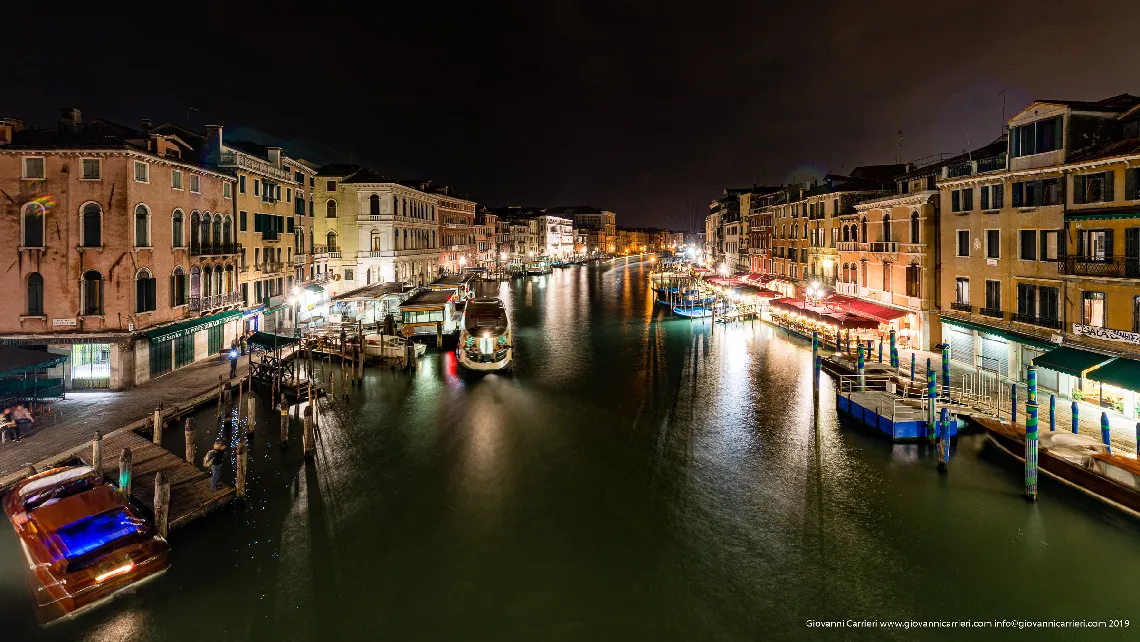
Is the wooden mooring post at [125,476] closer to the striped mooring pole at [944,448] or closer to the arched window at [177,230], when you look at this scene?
the arched window at [177,230]

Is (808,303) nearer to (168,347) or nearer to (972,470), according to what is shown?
(972,470)

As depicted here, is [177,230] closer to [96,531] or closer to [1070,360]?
[96,531]

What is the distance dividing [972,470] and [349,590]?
62.3ft

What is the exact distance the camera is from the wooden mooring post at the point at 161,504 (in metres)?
14.5

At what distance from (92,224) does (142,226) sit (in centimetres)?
171

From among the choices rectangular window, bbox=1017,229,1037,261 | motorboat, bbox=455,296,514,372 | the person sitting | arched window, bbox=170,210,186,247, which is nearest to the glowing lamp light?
the person sitting

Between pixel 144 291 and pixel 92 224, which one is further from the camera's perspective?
pixel 144 291

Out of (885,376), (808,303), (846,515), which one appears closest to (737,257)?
(808,303)

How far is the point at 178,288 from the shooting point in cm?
2814

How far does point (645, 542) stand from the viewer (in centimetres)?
1533

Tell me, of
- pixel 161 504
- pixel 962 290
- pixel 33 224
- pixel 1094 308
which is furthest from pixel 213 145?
pixel 1094 308

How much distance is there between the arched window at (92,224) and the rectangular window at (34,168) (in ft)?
6.54

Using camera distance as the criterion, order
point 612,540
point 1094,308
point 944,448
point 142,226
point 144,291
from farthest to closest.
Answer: point 144,291, point 142,226, point 1094,308, point 944,448, point 612,540

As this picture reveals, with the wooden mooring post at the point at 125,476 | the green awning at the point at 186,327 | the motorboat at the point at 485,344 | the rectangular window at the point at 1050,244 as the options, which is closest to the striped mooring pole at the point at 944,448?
the rectangular window at the point at 1050,244
